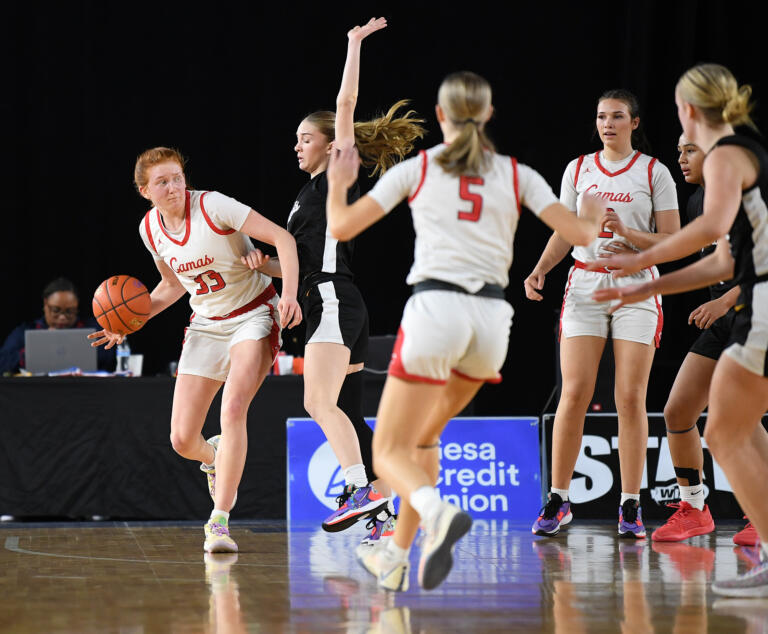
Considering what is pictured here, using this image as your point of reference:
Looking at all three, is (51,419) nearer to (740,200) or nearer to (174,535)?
(174,535)

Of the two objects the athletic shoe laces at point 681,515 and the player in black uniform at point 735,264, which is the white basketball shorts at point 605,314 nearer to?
the athletic shoe laces at point 681,515

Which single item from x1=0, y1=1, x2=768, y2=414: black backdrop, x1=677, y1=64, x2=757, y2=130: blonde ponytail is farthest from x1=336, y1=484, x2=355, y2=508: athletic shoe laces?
x1=0, y1=1, x2=768, y2=414: black backdrop

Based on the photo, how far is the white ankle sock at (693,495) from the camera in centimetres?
452

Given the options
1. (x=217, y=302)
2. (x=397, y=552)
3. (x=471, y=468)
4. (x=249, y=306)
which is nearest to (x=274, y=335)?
(x=249, y=306)

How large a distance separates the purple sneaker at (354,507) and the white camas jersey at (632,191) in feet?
4.58

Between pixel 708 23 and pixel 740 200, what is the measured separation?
4.96m

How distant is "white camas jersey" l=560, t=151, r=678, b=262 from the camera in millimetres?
4414

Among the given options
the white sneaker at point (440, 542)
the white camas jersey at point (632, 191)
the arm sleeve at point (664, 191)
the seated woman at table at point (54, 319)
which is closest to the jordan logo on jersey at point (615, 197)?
the white camas jersey at point (632, 191)

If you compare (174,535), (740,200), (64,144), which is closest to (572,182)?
(740,200)

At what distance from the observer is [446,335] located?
280 cm

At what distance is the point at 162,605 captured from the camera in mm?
3020

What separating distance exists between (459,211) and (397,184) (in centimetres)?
19

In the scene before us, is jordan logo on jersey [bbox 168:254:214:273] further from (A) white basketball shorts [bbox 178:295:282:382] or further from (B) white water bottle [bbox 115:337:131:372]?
(B) white water bottle [bbox 115:337:131:372]

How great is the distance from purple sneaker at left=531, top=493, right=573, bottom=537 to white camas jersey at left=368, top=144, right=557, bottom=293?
1.97 meters
